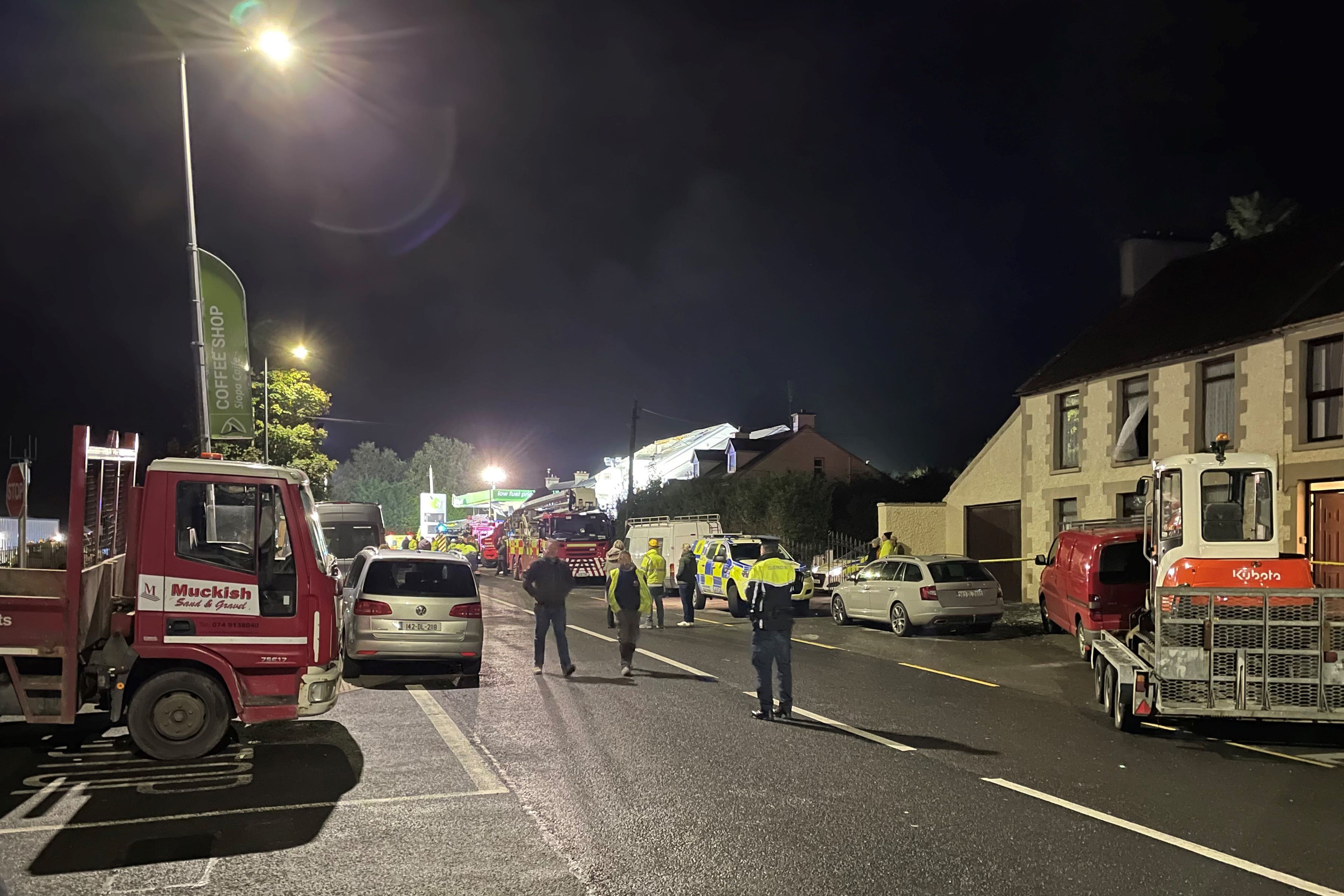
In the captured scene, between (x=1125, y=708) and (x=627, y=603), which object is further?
(x=627, y=603)

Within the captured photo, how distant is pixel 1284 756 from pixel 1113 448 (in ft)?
51.5

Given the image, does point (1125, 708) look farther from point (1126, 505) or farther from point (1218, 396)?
point (1126, 505)

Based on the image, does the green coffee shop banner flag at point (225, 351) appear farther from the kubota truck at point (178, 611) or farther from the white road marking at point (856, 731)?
the white road marking at point (856, 731)

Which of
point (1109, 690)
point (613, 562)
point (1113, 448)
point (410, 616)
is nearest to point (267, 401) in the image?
point (613, 562)

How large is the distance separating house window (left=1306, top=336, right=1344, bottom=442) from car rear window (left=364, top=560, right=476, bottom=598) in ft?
49.2

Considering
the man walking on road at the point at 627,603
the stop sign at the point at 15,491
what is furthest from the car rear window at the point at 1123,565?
the stop sign at the point at 15,491

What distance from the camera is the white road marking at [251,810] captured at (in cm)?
672

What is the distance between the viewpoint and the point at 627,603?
1420 centimetres

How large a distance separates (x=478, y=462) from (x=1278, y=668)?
157 m

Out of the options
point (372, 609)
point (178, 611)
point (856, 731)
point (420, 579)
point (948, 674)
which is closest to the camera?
point (178, 611)

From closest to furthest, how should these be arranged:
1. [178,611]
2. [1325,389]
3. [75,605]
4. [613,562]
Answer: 1. [75,605]
2. [178,611]
3. [1325,389]
4. [613,562]

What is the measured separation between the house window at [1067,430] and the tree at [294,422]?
25.5m

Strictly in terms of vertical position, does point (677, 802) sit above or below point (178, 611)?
below

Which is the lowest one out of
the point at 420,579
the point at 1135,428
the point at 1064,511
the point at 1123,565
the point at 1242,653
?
the point at 1242,653
